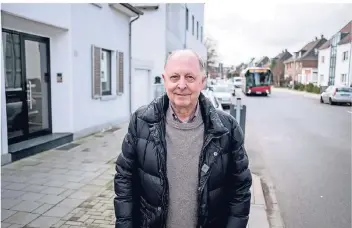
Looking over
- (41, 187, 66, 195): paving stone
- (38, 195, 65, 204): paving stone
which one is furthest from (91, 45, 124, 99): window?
(38, 195, 65, 204): paving stone

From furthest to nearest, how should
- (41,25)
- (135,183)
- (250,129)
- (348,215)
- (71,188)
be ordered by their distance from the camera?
(250,129), (41,25), (71,188), (348,215), (135,183)

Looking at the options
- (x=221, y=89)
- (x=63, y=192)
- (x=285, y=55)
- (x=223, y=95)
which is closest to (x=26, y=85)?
(x=63, y=192)

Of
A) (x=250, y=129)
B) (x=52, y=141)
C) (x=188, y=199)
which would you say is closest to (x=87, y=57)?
(x=52, y=141)

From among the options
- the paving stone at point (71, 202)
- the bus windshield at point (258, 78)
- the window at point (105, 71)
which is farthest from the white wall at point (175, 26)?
the paving stone at point (71, 202)

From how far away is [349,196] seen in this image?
5230mm

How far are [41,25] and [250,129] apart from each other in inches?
309

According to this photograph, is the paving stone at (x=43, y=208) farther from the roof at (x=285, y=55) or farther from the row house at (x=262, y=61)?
the row house at (x=262, y=61)

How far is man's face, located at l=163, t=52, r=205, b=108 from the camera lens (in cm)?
191

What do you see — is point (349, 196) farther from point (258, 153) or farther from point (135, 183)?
point (135, 183)

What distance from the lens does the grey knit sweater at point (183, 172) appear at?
6.32 feet

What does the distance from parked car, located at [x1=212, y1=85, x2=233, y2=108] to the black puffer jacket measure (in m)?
17.3

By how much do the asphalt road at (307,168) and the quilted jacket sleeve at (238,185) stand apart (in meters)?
2.51

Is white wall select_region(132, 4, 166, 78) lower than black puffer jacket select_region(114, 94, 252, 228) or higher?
higher

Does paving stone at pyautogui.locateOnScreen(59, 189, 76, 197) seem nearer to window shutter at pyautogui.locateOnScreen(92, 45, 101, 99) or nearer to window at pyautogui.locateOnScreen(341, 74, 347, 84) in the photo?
window shutter at pyautogui.locateOnScreen(92, 45, 101, 99)
